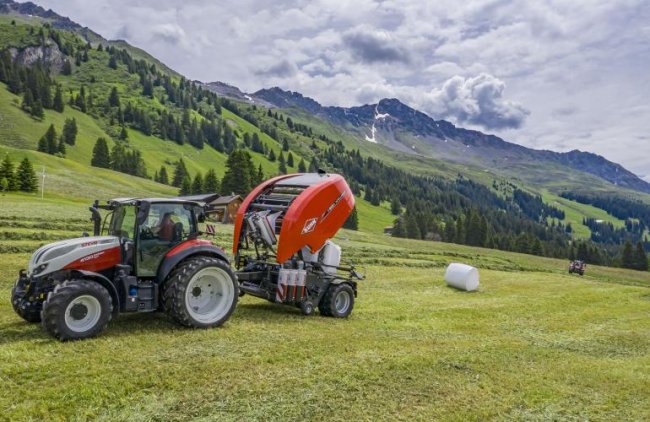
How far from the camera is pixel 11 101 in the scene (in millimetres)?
136125

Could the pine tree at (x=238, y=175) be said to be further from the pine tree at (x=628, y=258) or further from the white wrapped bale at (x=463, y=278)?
the pine tree at (x=628, y=258)

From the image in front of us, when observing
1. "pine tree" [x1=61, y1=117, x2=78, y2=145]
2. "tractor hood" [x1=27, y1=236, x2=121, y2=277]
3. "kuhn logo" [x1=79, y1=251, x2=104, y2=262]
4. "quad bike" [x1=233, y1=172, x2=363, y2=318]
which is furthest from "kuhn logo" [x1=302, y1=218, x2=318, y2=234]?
"pine tree" [x1=61, y1=117, x2=78, y2=145]

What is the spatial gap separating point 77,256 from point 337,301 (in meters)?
8.76

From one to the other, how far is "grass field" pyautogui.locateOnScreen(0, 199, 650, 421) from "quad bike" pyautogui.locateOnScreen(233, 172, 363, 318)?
32.8 inches

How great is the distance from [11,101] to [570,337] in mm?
157324

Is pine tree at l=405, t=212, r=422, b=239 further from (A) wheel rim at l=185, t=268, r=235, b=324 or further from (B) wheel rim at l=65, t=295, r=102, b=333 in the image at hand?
(B) wheel rim at l=65, t=295, r=102, b=333

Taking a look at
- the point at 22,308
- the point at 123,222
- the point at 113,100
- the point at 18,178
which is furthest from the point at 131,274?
the point at 113,100

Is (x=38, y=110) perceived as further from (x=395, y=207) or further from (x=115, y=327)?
(x=115, y=327)

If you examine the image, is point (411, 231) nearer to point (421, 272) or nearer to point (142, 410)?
point (421, 272)

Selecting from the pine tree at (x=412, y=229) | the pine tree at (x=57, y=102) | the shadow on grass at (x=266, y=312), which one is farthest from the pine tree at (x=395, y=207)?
the shadow on grass at (x=266, y=312)

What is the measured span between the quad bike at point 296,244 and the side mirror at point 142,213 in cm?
462

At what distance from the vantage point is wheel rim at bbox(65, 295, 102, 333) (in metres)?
10.2

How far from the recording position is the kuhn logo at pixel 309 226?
15738mm

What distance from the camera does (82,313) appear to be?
10.4 m
